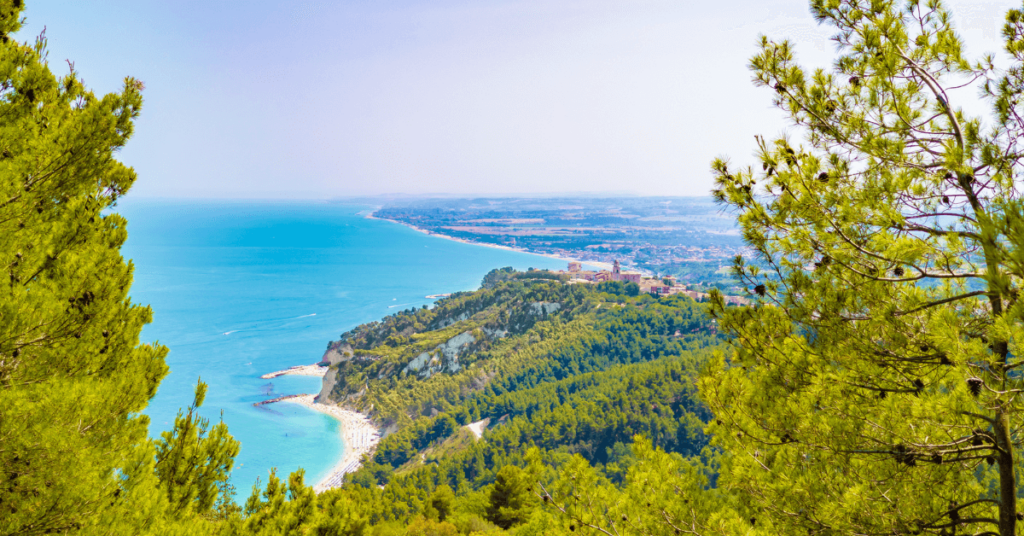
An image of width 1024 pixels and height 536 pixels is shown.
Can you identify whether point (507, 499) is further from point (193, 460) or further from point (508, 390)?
point (508, 390)

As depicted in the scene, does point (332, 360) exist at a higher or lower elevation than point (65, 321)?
lower

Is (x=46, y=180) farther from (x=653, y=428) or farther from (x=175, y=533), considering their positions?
(x=653, y=428)

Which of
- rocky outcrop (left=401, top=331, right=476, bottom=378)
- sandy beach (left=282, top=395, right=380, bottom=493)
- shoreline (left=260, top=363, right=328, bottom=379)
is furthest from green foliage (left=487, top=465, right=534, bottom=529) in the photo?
shoreline (left=260, top=363, right=328, bottom=379)

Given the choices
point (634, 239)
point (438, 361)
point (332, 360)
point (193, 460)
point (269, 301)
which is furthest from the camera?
point (634, 239)

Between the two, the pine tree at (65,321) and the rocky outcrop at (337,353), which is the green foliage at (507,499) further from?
the rocky outcrop at (337,353)

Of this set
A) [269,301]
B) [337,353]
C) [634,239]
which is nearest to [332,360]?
[337,353]

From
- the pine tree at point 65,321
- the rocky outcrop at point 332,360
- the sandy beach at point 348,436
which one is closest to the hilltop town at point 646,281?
the rocky outcrop at point 332,360

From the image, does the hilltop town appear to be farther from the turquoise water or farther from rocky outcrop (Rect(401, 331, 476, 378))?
the turquoise water
